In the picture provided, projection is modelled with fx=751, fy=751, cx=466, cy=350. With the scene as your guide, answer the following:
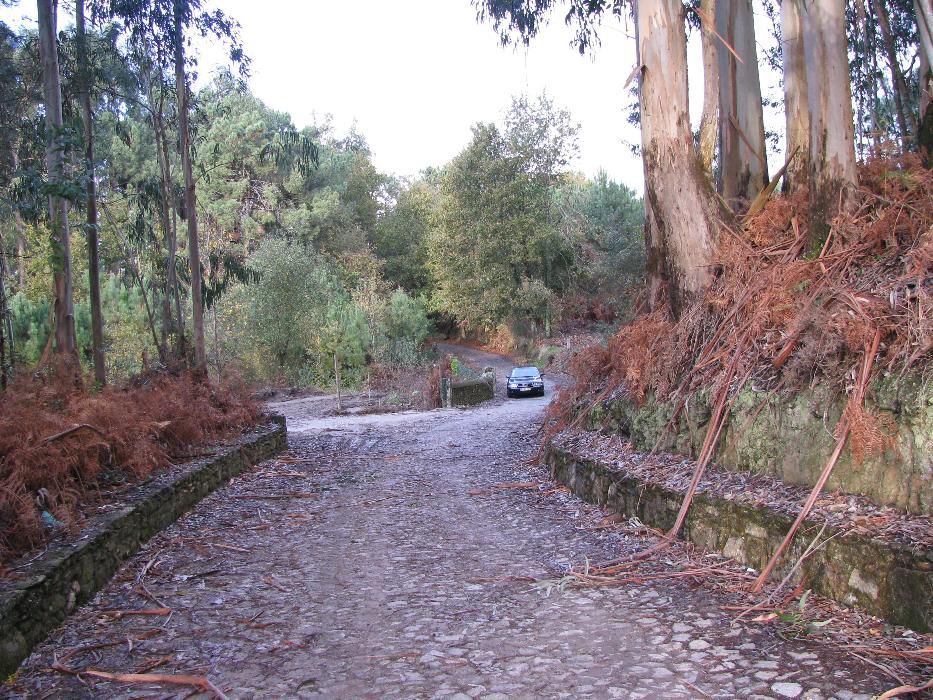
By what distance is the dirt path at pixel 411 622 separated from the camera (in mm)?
3748

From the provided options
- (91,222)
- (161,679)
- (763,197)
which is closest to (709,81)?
(763,197)

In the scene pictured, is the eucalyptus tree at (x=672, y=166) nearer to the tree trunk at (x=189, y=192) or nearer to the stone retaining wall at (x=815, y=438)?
the stone retaining wall at (x=815, y=438)

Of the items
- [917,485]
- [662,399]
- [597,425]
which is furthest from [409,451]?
[917,485]

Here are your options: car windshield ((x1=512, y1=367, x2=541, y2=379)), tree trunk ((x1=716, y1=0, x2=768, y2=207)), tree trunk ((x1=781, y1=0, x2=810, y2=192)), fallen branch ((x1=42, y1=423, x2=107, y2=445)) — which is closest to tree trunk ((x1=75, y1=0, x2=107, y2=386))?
fallen branch ((x1=42, y1=423, x2=107, y2=445))

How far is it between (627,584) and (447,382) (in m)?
21.8

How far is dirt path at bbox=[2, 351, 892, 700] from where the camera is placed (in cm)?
375

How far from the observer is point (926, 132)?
757 cm

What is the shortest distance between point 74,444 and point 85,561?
184 centimetres

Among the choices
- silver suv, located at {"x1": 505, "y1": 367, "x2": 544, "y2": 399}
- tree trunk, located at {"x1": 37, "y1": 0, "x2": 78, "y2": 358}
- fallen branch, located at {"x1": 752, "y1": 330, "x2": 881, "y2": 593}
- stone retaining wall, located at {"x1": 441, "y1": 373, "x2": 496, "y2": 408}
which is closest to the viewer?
fallen branch, located at {"x1": 752, "y1": 330, "x2": 881, "y2": 593}

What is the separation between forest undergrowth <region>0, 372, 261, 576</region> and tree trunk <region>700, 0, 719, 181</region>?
721 centimetres

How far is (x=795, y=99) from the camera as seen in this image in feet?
25.3

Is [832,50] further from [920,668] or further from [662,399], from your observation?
[920,668]

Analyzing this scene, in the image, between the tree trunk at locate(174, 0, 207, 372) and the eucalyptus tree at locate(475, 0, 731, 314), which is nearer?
the eucalyptus tree at locate(475, 0, 731, 314)

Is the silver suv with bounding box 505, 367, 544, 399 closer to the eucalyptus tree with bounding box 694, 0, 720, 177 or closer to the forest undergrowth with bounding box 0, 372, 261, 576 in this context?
the forest undergrowth with bounding box 0, 372, 261, 576
